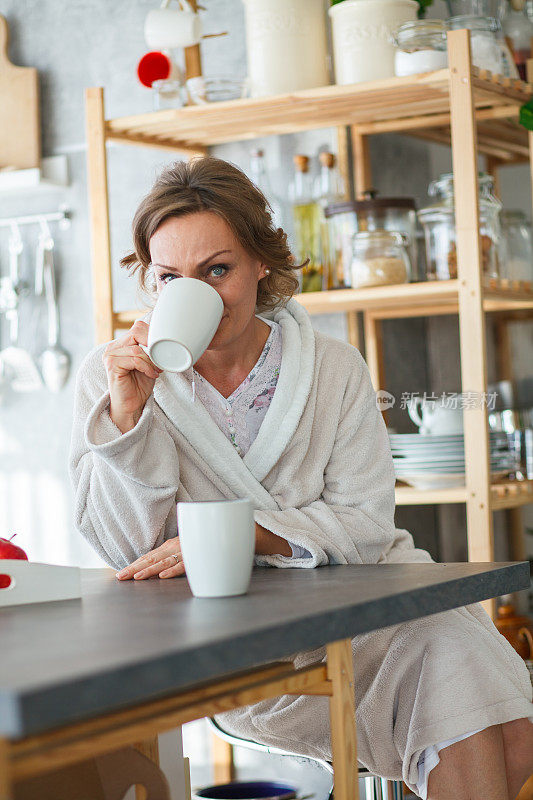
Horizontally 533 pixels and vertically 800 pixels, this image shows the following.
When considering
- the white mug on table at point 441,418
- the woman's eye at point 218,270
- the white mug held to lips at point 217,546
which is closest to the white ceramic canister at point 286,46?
the white mug on table at point 441,418

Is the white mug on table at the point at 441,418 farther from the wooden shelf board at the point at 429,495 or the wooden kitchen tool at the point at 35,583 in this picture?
the wooden kitchen tool at the point at 35,583

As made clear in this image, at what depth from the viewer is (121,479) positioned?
62.4 inches

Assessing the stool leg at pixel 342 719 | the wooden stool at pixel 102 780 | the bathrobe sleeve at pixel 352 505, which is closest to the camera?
the stool leg at pixel 342 719

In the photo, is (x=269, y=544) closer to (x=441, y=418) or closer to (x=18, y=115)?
(x=441, y=418)

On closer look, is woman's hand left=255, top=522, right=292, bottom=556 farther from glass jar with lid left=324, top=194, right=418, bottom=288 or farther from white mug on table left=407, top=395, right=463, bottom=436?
glass jar with lid left=324, top=194, right=418, bottom=288

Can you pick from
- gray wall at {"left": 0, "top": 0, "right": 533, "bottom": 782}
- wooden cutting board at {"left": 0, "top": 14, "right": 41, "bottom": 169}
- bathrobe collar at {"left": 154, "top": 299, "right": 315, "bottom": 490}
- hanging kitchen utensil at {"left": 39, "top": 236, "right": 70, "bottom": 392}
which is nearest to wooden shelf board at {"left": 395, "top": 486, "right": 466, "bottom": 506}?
gray wall at {"left": 0, "top": 0, "right": 533, "bottom": 782}

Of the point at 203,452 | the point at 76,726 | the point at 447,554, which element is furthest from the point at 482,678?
the point at 447,554

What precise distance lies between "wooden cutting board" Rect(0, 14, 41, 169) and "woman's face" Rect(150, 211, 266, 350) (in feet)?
4.60

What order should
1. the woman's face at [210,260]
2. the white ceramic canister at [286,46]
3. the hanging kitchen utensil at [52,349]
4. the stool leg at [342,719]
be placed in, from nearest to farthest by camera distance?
the stool leg at [342,719] < the woman's face at [210,260] < the white ceramic canister at [286,46] < the hanging kitchen utensil at [52,349]

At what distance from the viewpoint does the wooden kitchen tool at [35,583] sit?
3.87 ft

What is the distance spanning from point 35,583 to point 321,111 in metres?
1.58

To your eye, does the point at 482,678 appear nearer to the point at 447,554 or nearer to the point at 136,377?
the point at 136,377

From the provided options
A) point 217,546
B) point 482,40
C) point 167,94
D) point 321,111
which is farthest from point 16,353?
point 217,546

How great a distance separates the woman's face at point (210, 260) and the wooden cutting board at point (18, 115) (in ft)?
4.60
